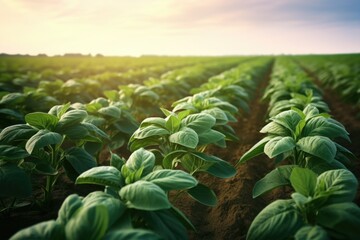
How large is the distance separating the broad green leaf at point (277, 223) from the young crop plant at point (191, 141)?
51cm

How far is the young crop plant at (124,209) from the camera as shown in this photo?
1207 millimetres

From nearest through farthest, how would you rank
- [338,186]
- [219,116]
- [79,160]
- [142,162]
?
[338,186] < [142,162] < [79,160] < [219,116]

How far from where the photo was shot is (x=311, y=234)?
54.1 inches

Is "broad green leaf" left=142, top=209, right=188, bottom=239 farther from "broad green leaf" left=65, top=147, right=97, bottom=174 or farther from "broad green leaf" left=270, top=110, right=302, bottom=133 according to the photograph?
"broad green leaf" left=270, top=110, right=302, bottom=133

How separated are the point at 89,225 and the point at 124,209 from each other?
0.94 ft

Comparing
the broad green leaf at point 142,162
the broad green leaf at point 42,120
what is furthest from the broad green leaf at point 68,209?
the broad green leaf at point 42,120

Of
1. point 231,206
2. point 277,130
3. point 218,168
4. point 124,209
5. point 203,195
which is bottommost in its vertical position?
point 231,206

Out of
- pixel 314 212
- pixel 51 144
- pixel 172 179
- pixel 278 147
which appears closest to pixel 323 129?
pixel 278 147

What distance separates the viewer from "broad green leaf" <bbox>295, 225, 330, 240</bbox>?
135cm

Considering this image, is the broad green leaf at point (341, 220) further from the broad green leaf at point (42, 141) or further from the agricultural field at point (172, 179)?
the broad green leaf at point (42, 141)

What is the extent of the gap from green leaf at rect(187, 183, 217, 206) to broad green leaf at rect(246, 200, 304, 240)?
0.50m

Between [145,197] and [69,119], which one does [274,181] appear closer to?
[145,197]

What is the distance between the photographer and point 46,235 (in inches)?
47.6

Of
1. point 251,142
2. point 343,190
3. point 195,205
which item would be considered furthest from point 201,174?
point 343,190
